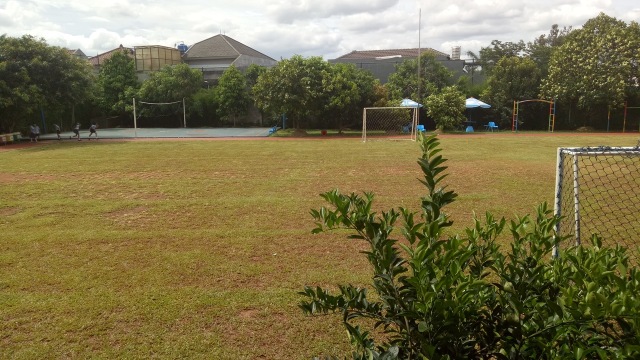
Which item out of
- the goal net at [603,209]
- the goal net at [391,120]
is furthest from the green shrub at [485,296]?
the goal net at [391,120]

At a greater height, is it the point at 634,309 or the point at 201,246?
the point at 634,309

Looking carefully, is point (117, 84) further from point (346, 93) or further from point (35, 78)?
point (346, 93)

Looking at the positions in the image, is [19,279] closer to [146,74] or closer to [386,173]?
[386,173]

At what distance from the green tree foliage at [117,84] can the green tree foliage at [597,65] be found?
98.6 feet

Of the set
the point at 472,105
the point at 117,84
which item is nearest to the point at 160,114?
the point at 117,84

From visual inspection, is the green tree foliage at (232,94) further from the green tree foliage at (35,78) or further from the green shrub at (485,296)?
the green shrub at (485,296)

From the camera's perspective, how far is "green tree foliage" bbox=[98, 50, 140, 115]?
37.9m

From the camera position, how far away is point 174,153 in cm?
1923

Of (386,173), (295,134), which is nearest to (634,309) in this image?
(386,173)

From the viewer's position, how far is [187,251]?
6543mm

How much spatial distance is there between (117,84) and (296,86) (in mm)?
18107

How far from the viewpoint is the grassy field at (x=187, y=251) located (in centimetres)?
417

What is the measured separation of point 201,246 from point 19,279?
2.16m

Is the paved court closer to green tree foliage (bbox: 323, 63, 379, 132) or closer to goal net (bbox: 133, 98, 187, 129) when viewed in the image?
goal net (bbox: 133, 98, 187, 129)
